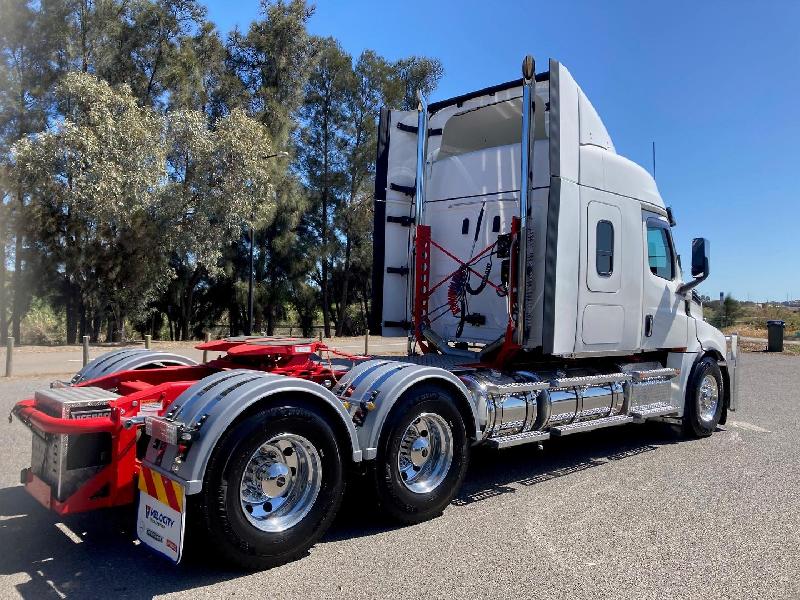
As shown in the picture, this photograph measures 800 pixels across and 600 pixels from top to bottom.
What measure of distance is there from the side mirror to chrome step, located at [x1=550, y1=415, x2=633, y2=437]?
80.7 inches

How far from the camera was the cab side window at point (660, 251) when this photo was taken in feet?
24.5

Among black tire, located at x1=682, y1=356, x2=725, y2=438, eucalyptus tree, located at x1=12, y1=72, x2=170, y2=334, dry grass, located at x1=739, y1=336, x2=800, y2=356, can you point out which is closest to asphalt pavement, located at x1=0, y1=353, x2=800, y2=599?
black tire, located at x1=682, y1=356, x2=725, y2=438

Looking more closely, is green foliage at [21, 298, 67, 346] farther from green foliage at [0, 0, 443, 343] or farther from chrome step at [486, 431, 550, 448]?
chrome step at [486, 431, 550, 448]

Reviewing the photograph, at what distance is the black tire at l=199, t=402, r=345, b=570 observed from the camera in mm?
3689

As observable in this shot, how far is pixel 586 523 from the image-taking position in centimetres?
480

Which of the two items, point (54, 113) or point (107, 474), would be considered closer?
point (107, 474)

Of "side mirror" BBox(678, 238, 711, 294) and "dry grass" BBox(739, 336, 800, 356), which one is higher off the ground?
"side mirror" BBox(678, 238, 711, 294)

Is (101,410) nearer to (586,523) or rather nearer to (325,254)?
(586,523)

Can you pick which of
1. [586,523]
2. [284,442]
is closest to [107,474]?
[284,442]

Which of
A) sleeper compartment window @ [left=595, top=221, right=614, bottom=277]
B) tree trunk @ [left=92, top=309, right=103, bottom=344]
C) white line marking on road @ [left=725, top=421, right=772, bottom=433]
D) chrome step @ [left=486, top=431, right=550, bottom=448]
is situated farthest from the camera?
tree trunk @ [left=92, top=309, right=103, bottom=344]

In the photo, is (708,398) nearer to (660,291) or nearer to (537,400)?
(660,291)

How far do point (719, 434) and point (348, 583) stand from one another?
639 centimetres

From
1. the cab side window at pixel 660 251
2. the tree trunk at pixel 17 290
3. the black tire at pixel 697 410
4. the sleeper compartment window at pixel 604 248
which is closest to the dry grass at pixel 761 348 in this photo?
the black tire at pixel 697 410

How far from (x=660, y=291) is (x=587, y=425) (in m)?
2.14
